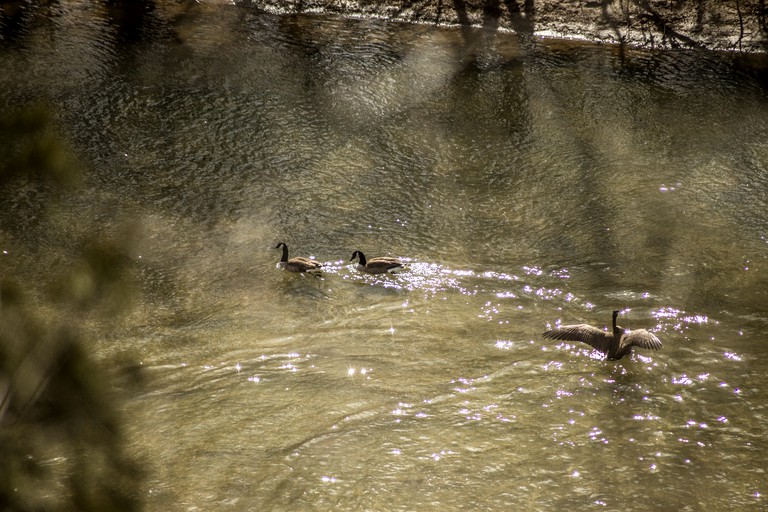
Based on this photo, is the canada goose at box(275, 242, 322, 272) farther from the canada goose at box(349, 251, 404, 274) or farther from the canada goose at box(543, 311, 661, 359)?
the canada goose at box(543, 311, 661, 359)

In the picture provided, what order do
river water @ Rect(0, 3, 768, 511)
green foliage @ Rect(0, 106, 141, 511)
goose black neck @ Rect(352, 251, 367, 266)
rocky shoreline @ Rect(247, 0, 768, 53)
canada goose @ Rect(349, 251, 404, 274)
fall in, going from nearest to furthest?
green foliage @ Rect(0, 106, 141, 511) < river water @ Rect(0, 3, 768, 511) < canada goose @ Rect(349, 251, 404, 274) < goose black neck @ Rect(352, 251, 367, 266) < rocky shoreline @ Rect(247, 0, 768, 53)

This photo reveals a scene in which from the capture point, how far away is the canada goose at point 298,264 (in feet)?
24.7

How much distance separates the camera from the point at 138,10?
1373 centimetres

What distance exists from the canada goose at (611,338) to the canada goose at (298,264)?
2.32 meters

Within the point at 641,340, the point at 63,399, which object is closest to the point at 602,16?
the point at 641,340

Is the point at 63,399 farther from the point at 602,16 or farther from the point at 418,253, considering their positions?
the point at 602,16

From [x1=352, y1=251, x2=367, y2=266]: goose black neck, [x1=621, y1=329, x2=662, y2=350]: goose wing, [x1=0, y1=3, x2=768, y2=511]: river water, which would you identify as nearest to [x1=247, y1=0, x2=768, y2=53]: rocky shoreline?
[x1=0, y1=3, x2=768, y2=511]: river water

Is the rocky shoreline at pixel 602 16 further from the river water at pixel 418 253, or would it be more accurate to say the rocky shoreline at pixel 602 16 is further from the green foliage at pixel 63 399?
the green foliage at pixel 63 399

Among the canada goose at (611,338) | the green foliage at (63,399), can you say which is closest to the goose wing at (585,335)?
the canada goose at (611,338)

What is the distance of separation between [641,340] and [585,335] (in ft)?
1.51

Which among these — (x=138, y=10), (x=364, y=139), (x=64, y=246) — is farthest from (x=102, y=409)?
(x=138, y=10)

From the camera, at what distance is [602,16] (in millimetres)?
13453

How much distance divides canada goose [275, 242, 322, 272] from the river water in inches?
6.0

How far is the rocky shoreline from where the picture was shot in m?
13.0
